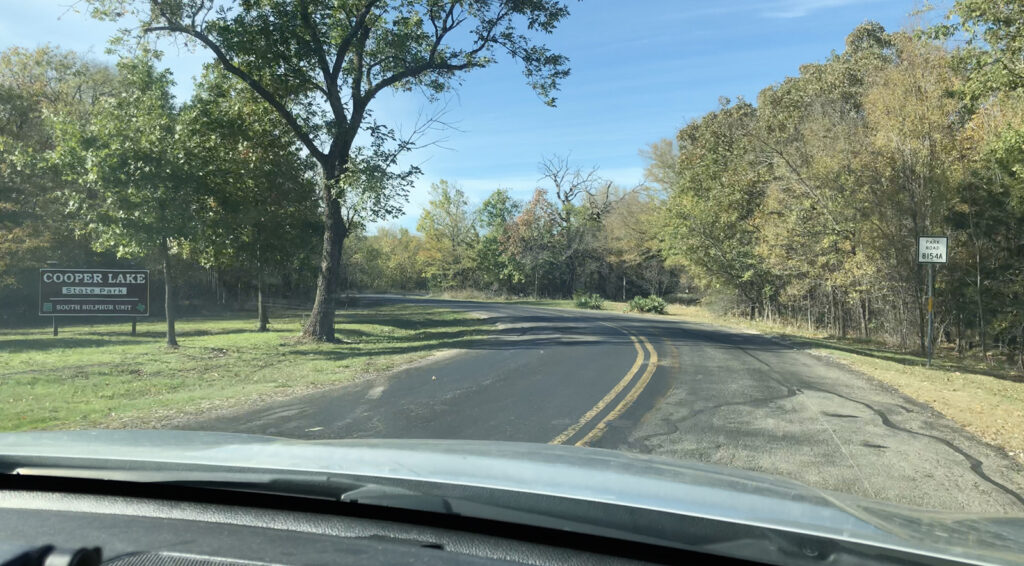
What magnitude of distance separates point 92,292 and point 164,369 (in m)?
6.38

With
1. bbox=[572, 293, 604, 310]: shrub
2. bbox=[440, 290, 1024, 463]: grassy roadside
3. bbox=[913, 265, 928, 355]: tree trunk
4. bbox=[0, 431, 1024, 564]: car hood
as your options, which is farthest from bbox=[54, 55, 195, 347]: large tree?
bbox=[572, 293, 604, 310]: shrub

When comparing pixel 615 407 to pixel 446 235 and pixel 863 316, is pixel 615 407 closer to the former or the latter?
pixel 863 316

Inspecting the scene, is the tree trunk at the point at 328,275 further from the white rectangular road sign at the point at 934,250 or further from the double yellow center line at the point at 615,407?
the white rectangular road sign at the point at 934,250

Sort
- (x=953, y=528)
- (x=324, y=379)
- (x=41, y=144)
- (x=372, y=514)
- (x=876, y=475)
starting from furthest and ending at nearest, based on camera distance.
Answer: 1. (x=41, y=144)
2. (x=324, y=379)
3. (x=876, y=475)
4. (x=372, y=514)
5. (x=953, y=528)

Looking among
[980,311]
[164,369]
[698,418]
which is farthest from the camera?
[980,311]

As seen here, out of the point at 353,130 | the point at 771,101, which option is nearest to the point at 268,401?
the point at 353,130

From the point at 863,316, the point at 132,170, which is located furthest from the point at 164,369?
the point at 863,316

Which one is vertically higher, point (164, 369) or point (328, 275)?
point (328, 275)

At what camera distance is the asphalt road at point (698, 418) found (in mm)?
6141

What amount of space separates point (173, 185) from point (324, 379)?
8.01 meters

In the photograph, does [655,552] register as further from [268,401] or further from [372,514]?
[268,401]

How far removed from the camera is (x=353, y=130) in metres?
19.5

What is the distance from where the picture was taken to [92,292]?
1850cm

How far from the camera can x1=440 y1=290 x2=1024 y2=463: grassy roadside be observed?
8.33m
